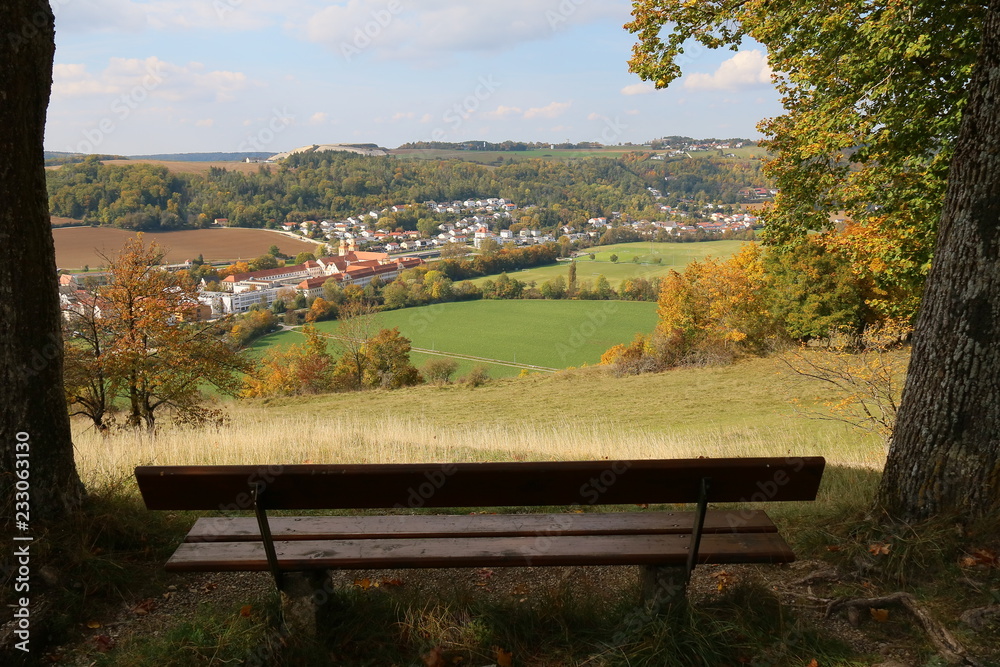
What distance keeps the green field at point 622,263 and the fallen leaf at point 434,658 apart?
53.4 meters

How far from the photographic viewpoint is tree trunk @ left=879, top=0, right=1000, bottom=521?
3578 mm

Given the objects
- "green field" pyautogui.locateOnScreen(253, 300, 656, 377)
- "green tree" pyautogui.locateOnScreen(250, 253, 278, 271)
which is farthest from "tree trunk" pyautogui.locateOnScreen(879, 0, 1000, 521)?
"green tree" pyautogui.locateOnScreen(250, 253, 278, 271)

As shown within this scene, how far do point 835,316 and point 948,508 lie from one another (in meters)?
29.5

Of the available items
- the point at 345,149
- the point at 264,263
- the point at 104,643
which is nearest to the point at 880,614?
the point at 104,643

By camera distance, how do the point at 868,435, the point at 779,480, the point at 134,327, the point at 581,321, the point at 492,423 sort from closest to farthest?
1. the point at 779,480
2. the point at 134,327
3. the point at 868,435
4. the point at 492,423
5. the point at 581,321

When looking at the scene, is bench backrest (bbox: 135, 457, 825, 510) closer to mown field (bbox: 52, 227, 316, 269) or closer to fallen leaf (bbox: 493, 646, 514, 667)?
fallen leaf (bbox: 493, 646, 514, 667)

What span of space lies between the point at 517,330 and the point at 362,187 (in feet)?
155

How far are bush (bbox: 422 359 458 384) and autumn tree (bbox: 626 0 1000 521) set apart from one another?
102 feet

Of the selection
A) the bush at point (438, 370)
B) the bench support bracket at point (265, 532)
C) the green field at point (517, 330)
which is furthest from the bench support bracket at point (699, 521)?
the green field at point (517, 330)

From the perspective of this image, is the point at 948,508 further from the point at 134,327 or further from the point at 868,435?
the point at 134,327

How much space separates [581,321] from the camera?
55.1 m

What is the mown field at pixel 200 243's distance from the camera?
38844 mm

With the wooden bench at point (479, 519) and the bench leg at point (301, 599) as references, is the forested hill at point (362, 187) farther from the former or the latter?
the bench leg at point (301, 599)

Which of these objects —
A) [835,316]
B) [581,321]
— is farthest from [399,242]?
[835,316]
